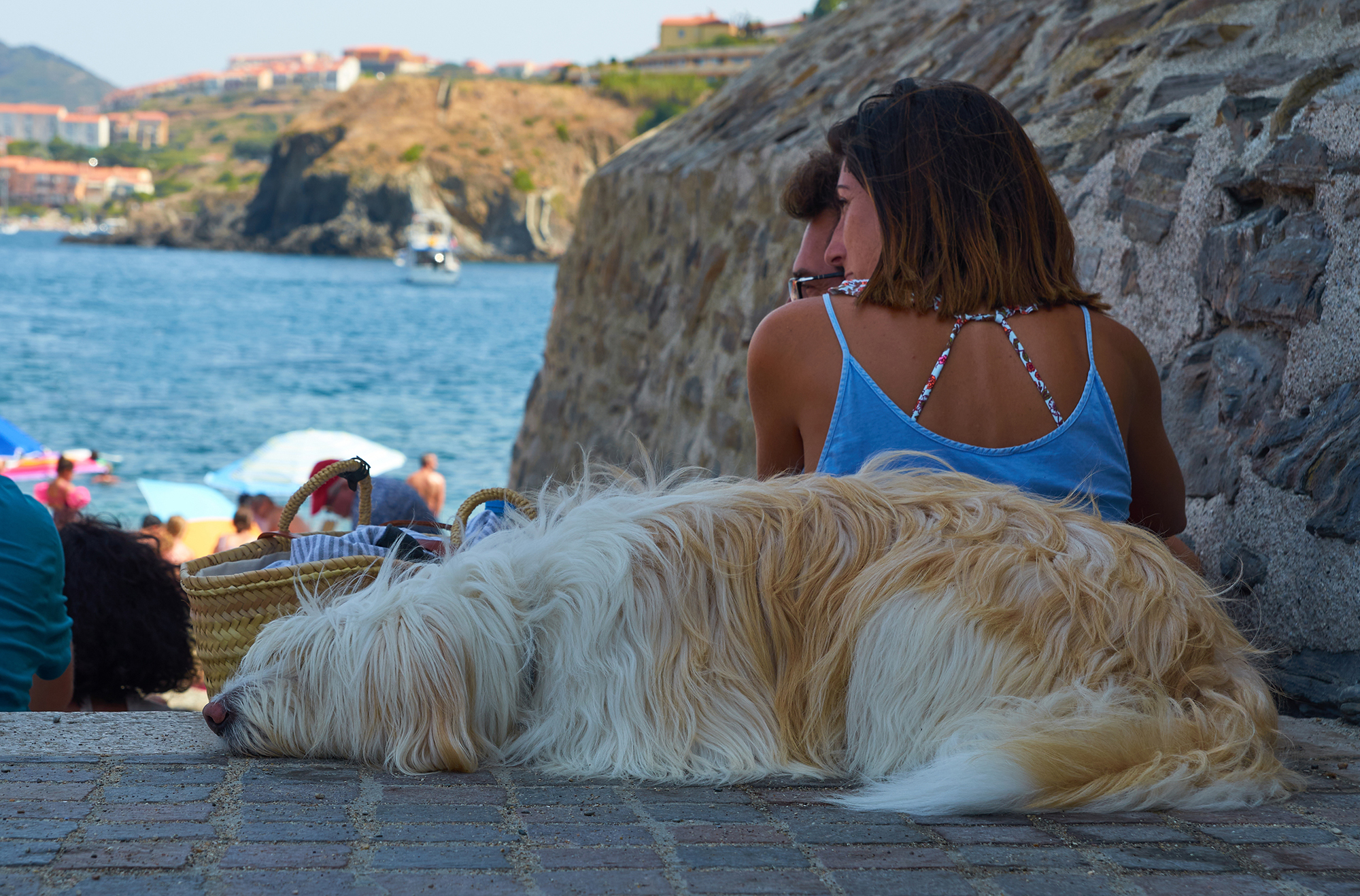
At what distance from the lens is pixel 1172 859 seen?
1502mm

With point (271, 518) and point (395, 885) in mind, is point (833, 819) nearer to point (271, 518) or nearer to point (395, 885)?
point (395, 885)

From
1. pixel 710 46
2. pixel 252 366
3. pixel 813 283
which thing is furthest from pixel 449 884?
pixel 710 46

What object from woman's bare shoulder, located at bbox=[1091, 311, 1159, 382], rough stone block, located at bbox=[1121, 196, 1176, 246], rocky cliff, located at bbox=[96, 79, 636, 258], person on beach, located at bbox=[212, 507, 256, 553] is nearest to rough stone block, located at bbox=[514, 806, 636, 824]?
woman's bare shoulder, located at bbox=[1091, 311, 1159, 382]

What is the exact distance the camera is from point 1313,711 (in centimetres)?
246

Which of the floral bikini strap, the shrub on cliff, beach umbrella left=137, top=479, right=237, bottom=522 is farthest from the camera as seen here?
the shrub on cliff

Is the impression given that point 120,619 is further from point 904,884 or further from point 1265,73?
point 1265,73

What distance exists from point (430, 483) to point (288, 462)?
2766 millimetres

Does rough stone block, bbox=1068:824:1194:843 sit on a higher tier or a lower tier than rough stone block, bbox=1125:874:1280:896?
lower

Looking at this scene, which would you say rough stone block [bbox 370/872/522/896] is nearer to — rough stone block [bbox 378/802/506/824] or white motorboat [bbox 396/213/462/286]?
rough stone block [bbox 378/802/506/824]

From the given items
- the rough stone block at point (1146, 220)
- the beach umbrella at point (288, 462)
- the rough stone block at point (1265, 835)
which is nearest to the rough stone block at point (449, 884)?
the rough stone block at point (1265, 835)

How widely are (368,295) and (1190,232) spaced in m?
68.0

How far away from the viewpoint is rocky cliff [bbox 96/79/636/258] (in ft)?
278

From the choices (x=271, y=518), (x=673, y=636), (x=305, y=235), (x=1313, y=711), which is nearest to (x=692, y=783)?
(x=673, y=636)

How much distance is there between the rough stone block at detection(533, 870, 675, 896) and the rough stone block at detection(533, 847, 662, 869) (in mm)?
23
